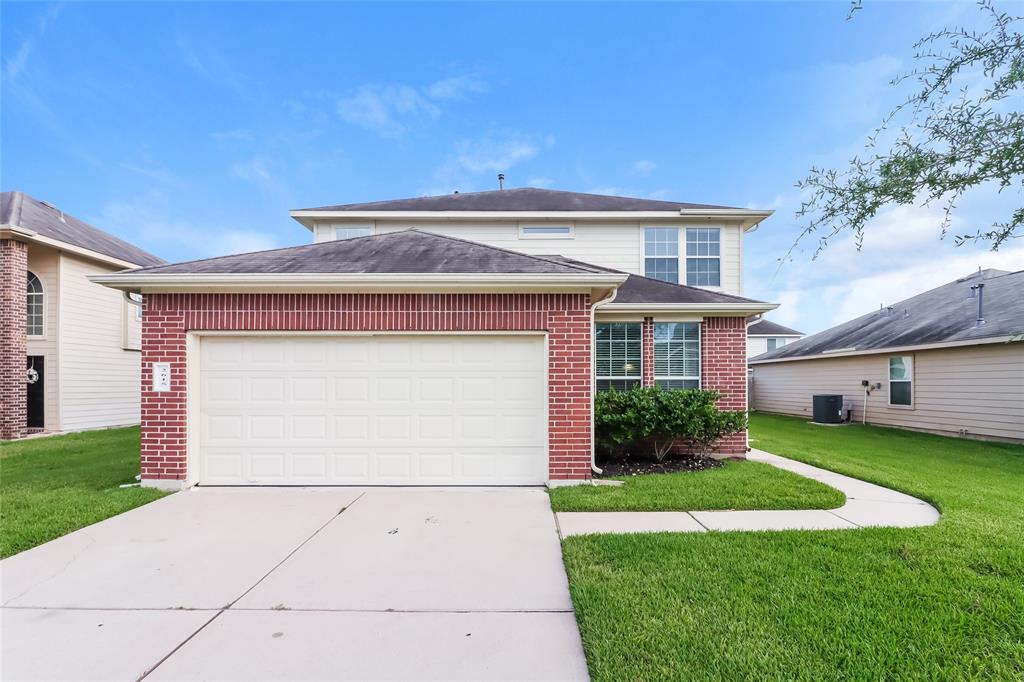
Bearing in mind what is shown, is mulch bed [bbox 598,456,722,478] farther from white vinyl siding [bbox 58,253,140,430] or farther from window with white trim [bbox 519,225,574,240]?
white vinyl siding [bbox 58,253,140,430]

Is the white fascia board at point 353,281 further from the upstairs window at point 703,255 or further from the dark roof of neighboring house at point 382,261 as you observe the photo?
the upstairs window at point 703,255

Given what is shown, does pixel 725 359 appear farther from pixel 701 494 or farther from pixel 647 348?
pixel 701 494

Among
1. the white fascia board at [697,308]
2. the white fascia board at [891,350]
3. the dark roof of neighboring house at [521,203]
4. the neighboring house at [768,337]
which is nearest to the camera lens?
the white fascia board at [697,308]

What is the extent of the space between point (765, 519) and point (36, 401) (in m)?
16.9

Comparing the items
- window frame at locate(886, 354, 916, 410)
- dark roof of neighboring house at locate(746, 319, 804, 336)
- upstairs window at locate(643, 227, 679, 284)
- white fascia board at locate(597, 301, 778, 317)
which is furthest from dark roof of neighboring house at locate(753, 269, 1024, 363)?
dark roof of neighboring house at locate(746, 319, 804, 336)

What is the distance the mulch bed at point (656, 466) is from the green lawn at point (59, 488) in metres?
6.41

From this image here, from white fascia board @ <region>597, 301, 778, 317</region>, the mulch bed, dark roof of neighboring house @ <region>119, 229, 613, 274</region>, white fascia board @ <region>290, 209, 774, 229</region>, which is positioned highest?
white fascia board @ <region>290, 209, 774, 229</region>

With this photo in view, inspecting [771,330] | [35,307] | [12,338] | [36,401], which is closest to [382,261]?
[12,338]

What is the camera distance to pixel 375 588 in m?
3.44

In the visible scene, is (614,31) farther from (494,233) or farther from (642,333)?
(642,333)

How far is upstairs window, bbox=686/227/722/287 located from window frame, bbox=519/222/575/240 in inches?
121

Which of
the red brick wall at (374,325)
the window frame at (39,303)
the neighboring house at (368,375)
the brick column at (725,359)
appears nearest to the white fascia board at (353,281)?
the neighboring house at (368,375)

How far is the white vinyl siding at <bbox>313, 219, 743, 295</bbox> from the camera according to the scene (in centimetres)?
1177

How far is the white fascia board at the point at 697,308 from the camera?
8328 millimetres
